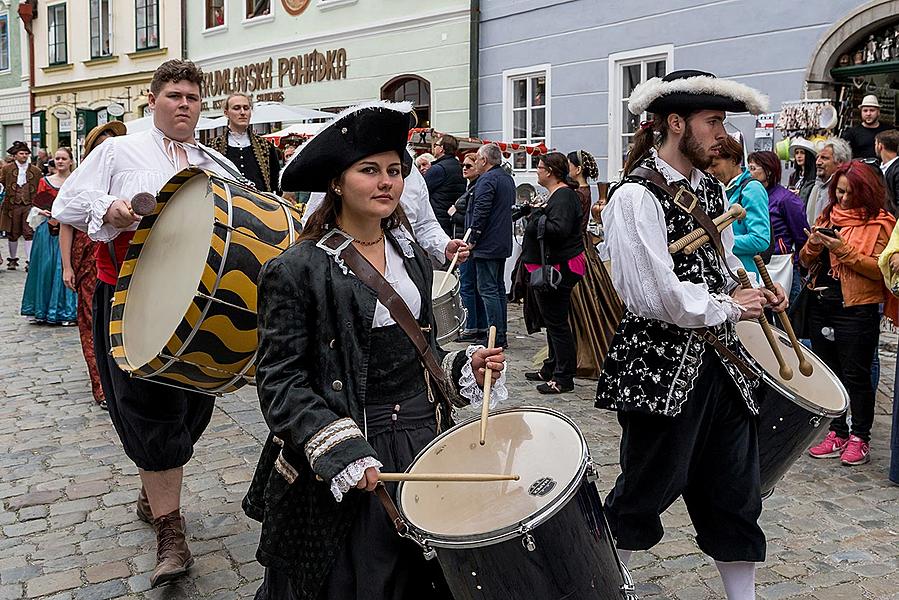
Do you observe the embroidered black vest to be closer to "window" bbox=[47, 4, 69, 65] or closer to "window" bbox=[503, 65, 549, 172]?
"window" bbox=[503, 65, 549, 172]

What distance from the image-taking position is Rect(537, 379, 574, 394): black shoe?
7309 millimetres

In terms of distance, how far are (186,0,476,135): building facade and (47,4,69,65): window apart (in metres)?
7.37

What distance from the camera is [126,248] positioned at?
3.91m

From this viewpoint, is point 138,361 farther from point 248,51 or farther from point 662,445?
point 248,51

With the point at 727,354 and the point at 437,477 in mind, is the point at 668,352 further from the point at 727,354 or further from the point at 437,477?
the point at 437,477

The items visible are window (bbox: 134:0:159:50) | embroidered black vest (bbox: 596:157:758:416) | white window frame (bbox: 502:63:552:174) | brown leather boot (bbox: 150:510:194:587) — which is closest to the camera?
embroidered black vest (bbox: 596:157:758:416)

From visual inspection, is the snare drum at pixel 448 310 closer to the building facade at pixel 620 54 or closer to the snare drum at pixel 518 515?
the snare drum at pixel 518 515

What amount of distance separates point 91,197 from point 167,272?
606 mm

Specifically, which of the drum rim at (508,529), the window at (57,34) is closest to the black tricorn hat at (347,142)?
the drum rim at (508,529)

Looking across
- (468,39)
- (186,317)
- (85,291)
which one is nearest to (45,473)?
(85,291)

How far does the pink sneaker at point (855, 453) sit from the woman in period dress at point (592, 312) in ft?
8.39

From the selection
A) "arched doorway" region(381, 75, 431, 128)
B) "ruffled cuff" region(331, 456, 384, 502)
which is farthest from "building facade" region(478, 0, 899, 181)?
"ruffled cuff" region(331, 456, 384, 502)

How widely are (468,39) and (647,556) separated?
448 inches

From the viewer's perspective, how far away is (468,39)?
1438cm
